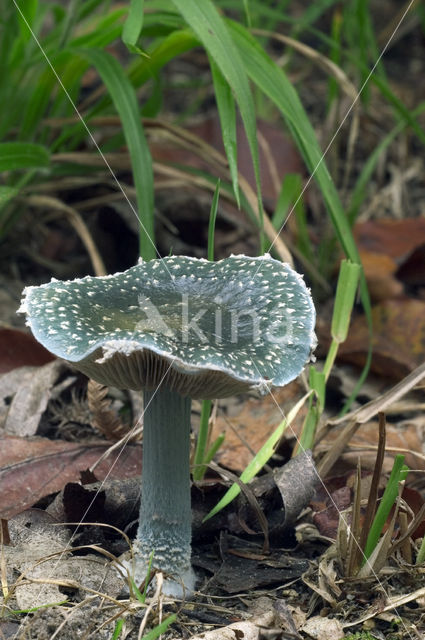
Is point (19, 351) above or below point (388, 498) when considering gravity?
below

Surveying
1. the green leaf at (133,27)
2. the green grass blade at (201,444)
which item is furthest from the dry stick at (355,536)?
the green leaf at (133,27)

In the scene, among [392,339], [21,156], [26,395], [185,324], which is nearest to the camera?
[185,324]

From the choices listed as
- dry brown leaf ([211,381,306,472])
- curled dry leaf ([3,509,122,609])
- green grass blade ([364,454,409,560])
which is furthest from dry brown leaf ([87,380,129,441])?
green grass blade ([364,454,409,560])

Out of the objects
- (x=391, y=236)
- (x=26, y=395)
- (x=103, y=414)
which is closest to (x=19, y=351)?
(x=26, y=395)

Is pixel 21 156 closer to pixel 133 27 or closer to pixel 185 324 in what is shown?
pixel 133 27

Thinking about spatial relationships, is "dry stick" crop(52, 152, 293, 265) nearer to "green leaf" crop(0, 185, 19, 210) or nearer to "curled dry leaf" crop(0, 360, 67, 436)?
"green leaf" crop(0, 185, 19, 210)

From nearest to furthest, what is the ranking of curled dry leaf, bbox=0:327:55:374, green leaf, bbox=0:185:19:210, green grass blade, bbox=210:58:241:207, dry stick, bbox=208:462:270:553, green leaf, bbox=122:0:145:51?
dry stick, bbox=208:462:270:553 → green leaf, bbox=122:0:145:51 → green grass blade, bbox=210:58:241:207 → green leaf, bbox=0:185:19:210 → curled dry leaf, bbox=0:327:55:374

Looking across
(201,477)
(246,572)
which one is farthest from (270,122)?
(246,572)

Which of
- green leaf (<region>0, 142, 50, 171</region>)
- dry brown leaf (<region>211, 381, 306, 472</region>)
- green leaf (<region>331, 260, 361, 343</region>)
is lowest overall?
dry brown leaf (<region>211, 381, 306, 472</region>)
